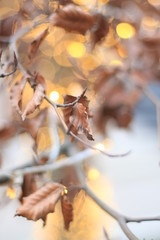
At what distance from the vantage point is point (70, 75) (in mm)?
2193

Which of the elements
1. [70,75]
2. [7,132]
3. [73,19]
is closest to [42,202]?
[73,19]

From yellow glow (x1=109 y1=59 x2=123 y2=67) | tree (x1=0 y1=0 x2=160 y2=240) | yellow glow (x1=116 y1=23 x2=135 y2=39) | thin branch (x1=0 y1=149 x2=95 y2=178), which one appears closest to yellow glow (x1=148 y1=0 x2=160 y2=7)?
tree (x1=0 y1=0 x2=160 y2=240)

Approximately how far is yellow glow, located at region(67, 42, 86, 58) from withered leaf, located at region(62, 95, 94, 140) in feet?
4.02

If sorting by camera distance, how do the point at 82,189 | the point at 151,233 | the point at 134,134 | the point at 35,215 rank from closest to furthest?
1. the point at 35,215
2. the point at 82,189
3. the point at 151,233
4. the point at 134,134

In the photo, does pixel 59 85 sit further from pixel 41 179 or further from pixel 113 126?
pixel 41 179

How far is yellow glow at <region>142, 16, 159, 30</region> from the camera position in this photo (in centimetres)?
154

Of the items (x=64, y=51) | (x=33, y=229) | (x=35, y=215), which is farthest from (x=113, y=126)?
(x=35, y=215)

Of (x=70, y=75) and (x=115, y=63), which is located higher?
(x=115, y=63)

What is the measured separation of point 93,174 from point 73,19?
3.37ft

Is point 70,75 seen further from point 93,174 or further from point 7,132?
point 7,132

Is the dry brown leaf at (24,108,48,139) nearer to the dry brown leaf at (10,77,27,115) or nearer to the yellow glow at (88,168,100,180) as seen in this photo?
the dry brown leaf at (10,77,27,115)

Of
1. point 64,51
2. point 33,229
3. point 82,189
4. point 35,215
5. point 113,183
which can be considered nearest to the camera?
point 35,215

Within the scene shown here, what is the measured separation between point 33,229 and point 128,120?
1.07 metres

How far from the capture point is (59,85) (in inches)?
83.9
